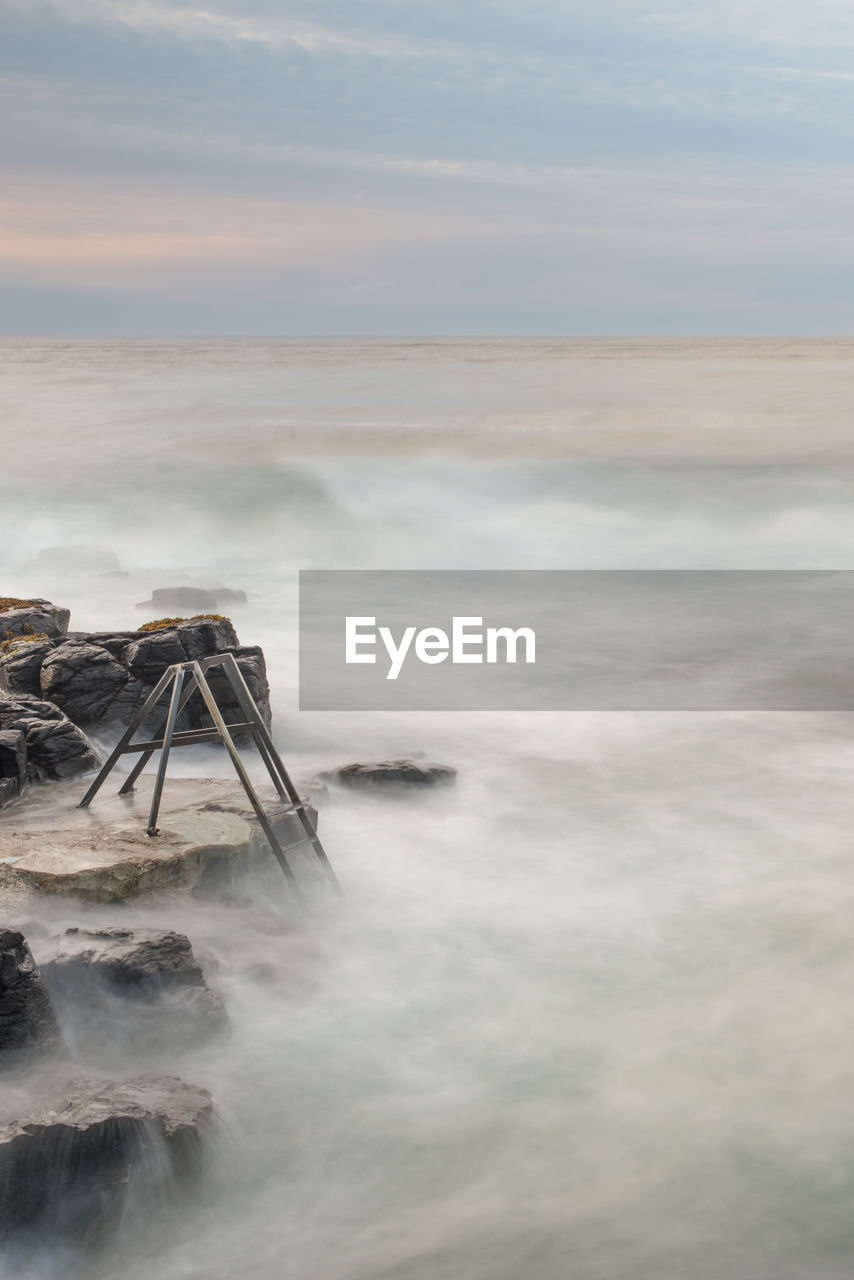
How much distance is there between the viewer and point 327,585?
73.3ft

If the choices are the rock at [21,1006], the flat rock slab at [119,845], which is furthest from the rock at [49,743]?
the rock at [21,1006]

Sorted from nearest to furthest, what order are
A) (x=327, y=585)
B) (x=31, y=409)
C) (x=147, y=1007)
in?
(x=147, y=1007), (x=327, y=585), (x=31, y=409)

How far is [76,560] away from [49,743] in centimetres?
1189

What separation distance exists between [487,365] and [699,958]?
260 feet

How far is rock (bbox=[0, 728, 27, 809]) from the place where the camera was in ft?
32.7

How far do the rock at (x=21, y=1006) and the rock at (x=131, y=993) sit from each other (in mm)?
286

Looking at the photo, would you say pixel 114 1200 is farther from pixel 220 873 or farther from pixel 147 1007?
pixel 220 873

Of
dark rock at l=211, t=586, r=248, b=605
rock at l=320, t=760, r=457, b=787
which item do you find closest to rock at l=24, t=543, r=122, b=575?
dark rock at l=211, t=586, r=248, b=605

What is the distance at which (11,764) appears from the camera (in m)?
10.0

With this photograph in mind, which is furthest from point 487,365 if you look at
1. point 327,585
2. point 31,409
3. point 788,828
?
point 788,828

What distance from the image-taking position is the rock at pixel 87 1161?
5613mm

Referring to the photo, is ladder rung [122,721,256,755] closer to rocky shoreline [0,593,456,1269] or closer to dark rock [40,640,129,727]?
rocky shoreline [0,593,456,1269]

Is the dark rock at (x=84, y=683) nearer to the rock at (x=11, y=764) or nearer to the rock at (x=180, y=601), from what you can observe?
the rock at (x=11, y=764)

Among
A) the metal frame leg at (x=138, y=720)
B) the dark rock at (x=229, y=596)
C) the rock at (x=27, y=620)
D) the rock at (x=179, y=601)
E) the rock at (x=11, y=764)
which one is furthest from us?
the dark rock at (x=229, y=596)
